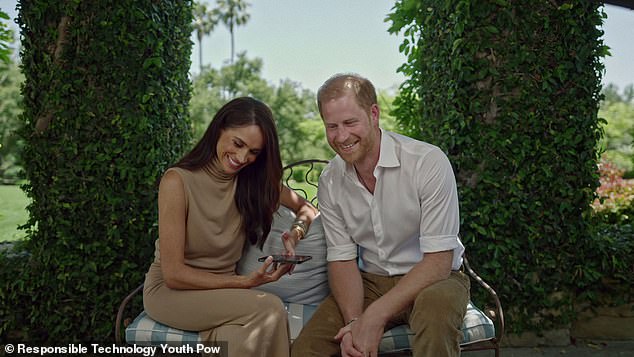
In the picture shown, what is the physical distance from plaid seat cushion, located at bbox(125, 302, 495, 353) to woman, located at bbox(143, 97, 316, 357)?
4 centimetres

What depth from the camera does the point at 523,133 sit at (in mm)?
3510

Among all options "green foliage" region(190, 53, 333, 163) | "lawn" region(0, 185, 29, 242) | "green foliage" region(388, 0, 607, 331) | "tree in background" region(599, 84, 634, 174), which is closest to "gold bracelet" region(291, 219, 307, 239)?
"green foliage" region(388, 0, 607, 331)

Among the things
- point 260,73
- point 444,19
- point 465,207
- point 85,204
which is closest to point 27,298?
point 85,204

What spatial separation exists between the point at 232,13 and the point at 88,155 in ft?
103

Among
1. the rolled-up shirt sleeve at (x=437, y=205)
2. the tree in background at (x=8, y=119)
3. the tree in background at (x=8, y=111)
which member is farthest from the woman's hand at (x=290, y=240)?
the tree in background at (x=8, y=119)

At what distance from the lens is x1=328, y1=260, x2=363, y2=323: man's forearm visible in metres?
2.43

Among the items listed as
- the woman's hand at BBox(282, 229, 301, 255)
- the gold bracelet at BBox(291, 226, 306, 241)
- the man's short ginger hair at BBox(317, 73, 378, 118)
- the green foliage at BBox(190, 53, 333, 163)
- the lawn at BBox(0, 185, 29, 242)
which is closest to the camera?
the man's short ginger hair at BBox(317, 73, 378, 118)

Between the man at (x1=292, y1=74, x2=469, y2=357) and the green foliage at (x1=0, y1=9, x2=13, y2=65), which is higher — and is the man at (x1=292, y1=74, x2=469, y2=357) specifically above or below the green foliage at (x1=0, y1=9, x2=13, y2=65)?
below

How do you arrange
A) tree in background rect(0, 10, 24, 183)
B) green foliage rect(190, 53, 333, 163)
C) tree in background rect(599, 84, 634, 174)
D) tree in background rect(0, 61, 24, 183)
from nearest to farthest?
1. tree in background rect(0, 10, 24, 183)
2. tree in background rect(0, 61, 24, 183)
3. tree in background rect(599, 84, 634, 174)
4. green foliage rect(190, 53, 333, 163)

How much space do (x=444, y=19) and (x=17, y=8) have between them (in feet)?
8.48

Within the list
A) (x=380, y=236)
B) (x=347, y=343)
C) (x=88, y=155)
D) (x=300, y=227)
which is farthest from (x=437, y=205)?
(x=88, y=155)

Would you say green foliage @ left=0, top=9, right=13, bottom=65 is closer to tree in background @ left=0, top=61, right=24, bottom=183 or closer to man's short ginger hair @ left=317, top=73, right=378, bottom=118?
tree in background @ left=0, top=61, right=24, bottom=183

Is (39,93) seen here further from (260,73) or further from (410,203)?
(260,73)

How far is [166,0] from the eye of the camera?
3457 millimetres
